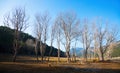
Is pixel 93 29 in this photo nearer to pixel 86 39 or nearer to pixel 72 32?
pixel 86 39

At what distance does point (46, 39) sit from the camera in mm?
44062

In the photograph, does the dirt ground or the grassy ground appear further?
the grassy ground

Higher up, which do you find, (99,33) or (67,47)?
(99,33)

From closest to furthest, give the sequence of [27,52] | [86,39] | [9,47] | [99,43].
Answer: [86,39], [99,43], [9,47], [27,52]

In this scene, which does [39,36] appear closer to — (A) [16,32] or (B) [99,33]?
(A) [16,32]

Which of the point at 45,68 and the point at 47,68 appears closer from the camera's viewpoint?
the point at 45,68

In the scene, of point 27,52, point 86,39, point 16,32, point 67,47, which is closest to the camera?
point 16,32

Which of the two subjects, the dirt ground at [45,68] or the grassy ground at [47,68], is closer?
the dirt ground at [45,68]

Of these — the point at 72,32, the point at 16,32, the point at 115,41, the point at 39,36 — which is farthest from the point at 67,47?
the point at 115,41

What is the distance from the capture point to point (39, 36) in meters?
43.5

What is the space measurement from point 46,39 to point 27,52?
141 feet

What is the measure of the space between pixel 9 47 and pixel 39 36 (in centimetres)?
3320

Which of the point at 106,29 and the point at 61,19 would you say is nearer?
the point at 61,19

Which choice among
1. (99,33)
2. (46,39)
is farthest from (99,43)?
(46,39)
